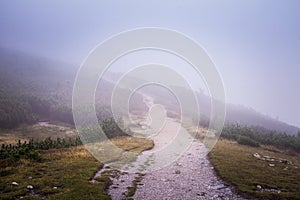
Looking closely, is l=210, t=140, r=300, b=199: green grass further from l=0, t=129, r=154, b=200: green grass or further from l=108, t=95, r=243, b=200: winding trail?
l=0, t=129, r=154, b=200: green grass

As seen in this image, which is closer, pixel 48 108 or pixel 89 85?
pixel 48 108

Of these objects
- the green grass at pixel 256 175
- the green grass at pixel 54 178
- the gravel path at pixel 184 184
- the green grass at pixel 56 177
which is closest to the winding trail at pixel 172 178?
the gravel path at pixel 184 184

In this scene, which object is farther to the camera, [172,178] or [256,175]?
[256,175]

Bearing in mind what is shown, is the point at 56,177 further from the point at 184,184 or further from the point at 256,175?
the point at 256,175

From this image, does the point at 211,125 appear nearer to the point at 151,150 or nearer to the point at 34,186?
the point at 151,150

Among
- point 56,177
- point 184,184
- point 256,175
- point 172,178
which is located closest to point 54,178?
point 56,177

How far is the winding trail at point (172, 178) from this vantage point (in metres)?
16.9

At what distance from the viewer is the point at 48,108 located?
85.2m

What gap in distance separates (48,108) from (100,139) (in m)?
56.7

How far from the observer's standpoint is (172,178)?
21.0m

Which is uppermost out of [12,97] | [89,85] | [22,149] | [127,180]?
[89,85]

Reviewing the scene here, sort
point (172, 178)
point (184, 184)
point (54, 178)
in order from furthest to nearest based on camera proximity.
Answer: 1. point (172, 178)
2. point (184, 184)
3. point (54, 178)

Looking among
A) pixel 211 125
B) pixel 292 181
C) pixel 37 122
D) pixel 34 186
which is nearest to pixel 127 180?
pixel 34 186

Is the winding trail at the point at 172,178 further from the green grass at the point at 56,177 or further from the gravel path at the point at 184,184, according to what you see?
the green grass at the point at 56,177
